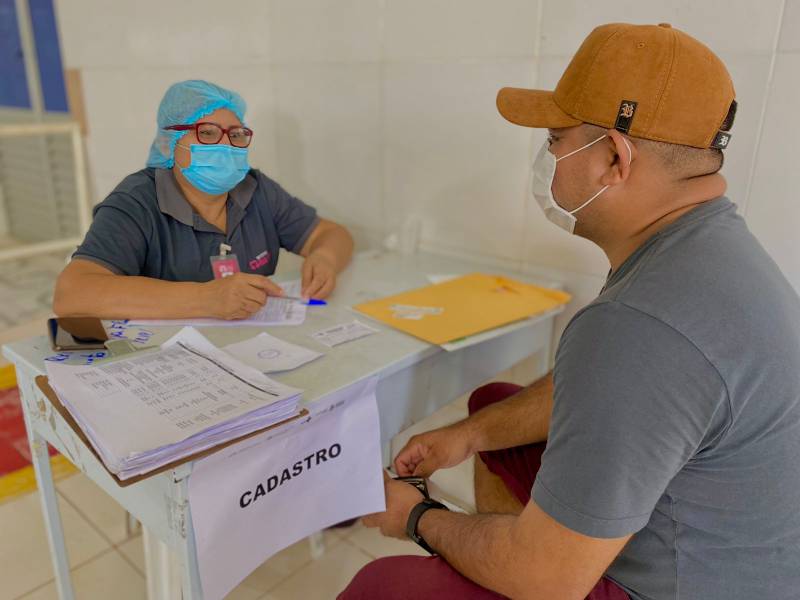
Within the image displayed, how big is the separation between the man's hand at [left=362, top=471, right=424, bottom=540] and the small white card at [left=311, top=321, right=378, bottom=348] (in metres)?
0.27

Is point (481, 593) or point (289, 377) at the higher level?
point (289, 377)

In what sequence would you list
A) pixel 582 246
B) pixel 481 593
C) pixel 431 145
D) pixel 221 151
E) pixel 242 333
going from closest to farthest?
pixel 481 593, pixel 242 333, pixel 221 151, pixel 582 246, pixel 431 145

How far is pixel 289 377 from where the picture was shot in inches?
39.4

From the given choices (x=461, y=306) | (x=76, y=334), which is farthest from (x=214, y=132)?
(x=461, y=306)

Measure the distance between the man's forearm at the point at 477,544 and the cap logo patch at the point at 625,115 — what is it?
21.7 inches

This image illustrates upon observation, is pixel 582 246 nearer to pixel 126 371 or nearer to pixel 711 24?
pixel 711 24

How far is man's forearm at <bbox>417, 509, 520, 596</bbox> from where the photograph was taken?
783mm

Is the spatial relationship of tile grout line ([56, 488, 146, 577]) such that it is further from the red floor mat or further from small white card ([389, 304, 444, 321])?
small white card ([389, 304, 444, 321])

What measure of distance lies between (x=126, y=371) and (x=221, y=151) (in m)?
0.60

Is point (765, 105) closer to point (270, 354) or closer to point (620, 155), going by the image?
point (620, 155)

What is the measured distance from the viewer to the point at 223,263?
1.46m

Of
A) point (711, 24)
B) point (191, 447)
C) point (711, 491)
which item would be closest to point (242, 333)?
point (191, 447)

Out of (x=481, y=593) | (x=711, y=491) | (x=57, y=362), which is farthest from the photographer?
(x=57, y=362)

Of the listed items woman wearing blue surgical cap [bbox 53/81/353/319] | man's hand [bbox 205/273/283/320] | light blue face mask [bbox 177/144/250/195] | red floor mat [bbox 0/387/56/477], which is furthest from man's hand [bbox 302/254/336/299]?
red floor mat [bbox 0/387/56/477]
